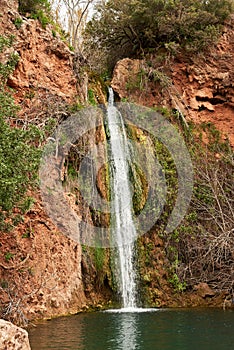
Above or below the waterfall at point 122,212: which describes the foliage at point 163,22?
above

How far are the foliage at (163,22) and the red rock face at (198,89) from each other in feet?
2.46

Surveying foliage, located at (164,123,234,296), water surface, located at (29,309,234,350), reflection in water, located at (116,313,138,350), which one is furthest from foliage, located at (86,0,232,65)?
reflection in water, located at (116,313,138,350)

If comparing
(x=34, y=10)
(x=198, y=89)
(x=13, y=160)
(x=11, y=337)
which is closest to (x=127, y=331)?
(x=13, y=160)

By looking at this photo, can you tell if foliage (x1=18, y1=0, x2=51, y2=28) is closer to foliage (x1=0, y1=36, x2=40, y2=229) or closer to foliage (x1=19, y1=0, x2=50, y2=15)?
foliage (x1=19, y1=0, x2=50, y2=15)

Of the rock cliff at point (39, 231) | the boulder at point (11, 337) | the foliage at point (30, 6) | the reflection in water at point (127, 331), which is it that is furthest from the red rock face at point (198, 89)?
the boulder at point (11, 337)

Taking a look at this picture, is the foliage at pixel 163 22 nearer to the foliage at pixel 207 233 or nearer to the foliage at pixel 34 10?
the foliage at pixel 34 10

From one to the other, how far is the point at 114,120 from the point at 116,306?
24.2 feet

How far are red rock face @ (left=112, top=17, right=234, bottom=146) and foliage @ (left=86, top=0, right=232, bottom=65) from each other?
0.75 m

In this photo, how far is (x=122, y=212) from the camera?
16.7 meters

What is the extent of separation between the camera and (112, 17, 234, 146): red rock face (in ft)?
68.7

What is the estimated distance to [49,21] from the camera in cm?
1750

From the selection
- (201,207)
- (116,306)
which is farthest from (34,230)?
(201,207)

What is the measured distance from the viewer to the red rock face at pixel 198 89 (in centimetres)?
2094

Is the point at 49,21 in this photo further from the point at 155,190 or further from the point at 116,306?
the point at 116,306
